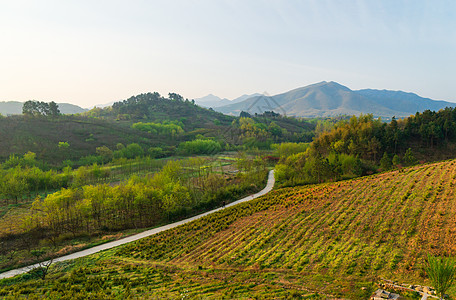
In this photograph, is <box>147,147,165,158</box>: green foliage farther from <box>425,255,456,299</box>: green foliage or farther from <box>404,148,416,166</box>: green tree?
<box>425,255,456,299</box>: green foliage

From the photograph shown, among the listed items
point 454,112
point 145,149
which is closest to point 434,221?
point 454,112

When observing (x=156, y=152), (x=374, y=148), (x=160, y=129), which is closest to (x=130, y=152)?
(x=156, y=152)

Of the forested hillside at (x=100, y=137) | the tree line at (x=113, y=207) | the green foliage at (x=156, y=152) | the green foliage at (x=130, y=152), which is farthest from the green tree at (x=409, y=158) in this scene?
the green foliage at (x=156, y=152)

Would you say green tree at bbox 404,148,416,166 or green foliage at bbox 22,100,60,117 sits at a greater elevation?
green foliage at bbox 22,100,60,117

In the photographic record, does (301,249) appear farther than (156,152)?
No

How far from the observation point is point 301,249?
19.5 m

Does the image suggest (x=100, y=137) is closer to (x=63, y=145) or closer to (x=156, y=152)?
(x=63, y=145)

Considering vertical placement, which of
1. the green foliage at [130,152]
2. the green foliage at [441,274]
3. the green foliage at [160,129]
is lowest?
the green foliage at [130,152]

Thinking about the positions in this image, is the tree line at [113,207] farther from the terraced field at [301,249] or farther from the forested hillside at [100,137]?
the forested hillside at [100,137]

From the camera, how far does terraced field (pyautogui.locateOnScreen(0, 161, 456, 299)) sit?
14697mm

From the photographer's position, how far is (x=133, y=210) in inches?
1501

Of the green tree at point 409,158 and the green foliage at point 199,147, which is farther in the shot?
the green foliage at point 199,147

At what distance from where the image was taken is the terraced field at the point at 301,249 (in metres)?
14.7

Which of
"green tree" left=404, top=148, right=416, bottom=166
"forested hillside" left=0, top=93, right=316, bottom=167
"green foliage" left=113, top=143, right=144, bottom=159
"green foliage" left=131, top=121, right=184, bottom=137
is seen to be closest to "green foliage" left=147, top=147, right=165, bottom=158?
"forested hillside" left=0, top=93, right=316, bottom=167
